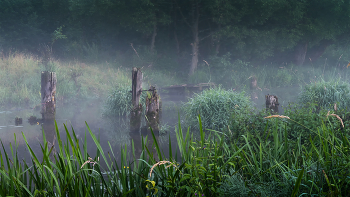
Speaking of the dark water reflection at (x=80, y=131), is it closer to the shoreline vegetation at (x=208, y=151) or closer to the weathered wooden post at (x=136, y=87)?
the shoreline vegetation at (x=208, y=151)

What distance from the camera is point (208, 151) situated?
7.63ft

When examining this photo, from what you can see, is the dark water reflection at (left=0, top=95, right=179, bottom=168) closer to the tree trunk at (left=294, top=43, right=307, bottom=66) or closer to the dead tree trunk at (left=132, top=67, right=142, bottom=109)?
the dead tree trunk at (left=132, top=67, right=142, bottom=109)

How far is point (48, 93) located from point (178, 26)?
15.6m

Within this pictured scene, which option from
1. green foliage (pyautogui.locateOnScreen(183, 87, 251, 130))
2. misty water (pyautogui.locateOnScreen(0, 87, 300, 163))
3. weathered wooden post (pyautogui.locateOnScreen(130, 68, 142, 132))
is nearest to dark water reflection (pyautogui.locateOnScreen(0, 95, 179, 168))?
misty water (pyautogui.locateOnScreen(0, 87, 300, 163))

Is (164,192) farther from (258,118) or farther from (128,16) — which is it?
(128,16)

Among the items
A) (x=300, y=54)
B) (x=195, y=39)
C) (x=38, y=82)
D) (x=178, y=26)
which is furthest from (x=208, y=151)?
(x=300, y=54)

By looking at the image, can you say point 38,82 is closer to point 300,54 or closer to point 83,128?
point 83,128

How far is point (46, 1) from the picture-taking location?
20.9 metres

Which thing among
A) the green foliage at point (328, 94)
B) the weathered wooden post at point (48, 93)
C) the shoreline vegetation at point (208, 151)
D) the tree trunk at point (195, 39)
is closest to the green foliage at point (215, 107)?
the shoreline vegetation at point (208, 151)

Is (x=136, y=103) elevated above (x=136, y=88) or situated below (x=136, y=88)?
below

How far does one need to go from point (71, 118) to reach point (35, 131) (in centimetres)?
233

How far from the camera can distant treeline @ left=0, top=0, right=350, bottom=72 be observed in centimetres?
1922

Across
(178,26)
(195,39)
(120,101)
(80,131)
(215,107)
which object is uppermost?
(178,26)

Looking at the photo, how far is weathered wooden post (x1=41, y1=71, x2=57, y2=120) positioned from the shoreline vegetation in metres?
1.34
